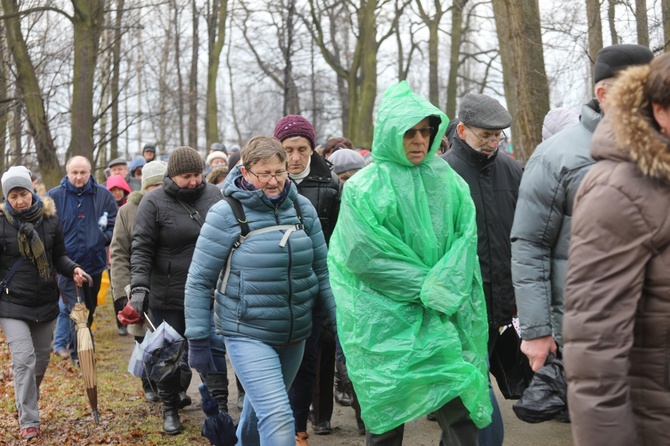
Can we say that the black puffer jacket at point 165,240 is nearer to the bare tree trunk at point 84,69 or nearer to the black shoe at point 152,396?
the black shoe at point 152,396

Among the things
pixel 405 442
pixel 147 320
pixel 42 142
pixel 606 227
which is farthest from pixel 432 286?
pixel 42 142

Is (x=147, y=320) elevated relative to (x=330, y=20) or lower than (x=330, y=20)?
lower

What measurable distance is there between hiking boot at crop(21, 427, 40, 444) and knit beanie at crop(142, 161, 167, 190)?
220 cm

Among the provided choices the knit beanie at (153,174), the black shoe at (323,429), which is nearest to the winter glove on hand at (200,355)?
the black shoe at (323,429)

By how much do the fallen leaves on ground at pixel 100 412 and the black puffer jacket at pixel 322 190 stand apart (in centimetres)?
184

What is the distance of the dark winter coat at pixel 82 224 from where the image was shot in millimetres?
10062

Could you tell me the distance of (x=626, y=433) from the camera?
8.86ft

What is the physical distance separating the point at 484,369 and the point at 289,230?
1.34 metres

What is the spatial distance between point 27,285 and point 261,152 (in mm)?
3035

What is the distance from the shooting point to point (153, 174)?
8031mm

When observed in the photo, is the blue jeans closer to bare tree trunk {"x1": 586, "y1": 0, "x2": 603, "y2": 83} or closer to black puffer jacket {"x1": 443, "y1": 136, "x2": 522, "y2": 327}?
black puffer jacket {"x1": 443, "y1": 136, "x2": 522, "y2": 327}

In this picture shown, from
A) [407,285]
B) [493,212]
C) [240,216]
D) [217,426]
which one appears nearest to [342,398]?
[217,426]

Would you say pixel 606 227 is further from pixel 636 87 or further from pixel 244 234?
pixel 244 234

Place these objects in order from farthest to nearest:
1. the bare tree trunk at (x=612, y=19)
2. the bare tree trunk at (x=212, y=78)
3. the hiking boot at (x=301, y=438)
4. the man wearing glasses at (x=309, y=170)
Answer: the bare tree trunk at (x=212, y=78) → the bare tree trunk at (x=612, y=19) → the man wearing glasses at (x=309, y=170) → the hiking boot at (x=301, y=438)
